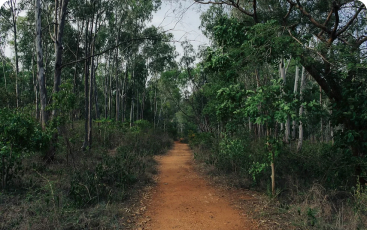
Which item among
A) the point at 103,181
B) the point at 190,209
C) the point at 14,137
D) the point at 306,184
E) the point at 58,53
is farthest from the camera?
the point at 58,53

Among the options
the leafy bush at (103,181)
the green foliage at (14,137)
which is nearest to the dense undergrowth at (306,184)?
the leafy bush at (103,181)

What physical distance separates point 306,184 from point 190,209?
2.76m

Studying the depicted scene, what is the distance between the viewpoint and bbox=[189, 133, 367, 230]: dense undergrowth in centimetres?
400

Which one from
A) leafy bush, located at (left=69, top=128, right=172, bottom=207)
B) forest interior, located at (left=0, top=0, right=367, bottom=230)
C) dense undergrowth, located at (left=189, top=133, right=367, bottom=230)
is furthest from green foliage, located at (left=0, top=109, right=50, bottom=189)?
dense undergrowth, located at (left=189, top=133, right=367, bottom=230)

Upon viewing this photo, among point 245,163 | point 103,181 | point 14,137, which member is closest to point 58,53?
point 14,137

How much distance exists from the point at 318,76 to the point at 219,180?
3.97 metres

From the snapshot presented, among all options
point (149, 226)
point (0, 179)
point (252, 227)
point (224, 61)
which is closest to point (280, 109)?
point (224, 61)

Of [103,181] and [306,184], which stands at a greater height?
[306,184]

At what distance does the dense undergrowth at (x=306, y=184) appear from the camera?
4.00 metres

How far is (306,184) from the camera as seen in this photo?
5.42 meters

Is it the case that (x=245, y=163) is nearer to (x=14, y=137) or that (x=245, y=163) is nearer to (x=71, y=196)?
(x=71, y=196)

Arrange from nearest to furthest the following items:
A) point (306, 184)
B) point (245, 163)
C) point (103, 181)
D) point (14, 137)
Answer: point (14, 137)
point (306, 184)
point (103, 181)
point (245, 163)

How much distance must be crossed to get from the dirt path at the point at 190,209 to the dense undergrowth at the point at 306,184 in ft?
2.36

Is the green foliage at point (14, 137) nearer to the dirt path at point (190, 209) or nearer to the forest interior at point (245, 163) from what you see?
the forest interior at point (245, 163)
